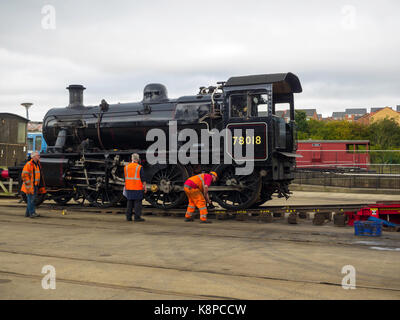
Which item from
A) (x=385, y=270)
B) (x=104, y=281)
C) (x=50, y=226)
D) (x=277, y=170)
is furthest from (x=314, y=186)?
(x=104, y=281)

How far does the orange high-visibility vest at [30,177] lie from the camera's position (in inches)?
484

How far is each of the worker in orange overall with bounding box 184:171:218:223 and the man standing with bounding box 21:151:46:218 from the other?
13.9 ft

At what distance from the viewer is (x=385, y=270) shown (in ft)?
19.9

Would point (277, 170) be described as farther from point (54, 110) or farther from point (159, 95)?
point (54, 110)

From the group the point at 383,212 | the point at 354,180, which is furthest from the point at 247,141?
the point at 354,180

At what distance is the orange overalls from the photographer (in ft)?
37.2

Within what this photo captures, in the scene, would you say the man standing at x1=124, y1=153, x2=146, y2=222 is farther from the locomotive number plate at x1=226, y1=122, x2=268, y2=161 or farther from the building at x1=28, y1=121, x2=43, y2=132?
the building at x1=28, y1=121, x2=43, y2=132

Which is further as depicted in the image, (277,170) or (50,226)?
(277,170)

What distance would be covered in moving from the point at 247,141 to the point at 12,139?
43.6 feet

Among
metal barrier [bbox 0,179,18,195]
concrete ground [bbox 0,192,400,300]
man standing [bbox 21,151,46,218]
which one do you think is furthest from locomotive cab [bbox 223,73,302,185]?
metal barrier [bbox 0,179,18,195]

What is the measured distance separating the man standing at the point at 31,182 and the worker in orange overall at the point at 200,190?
13.9 ft

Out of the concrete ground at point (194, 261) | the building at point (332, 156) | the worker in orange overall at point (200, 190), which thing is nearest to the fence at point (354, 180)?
the building at point (332, 156)

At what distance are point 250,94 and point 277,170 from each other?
2078 mm

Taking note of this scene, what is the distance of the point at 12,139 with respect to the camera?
20750mm
